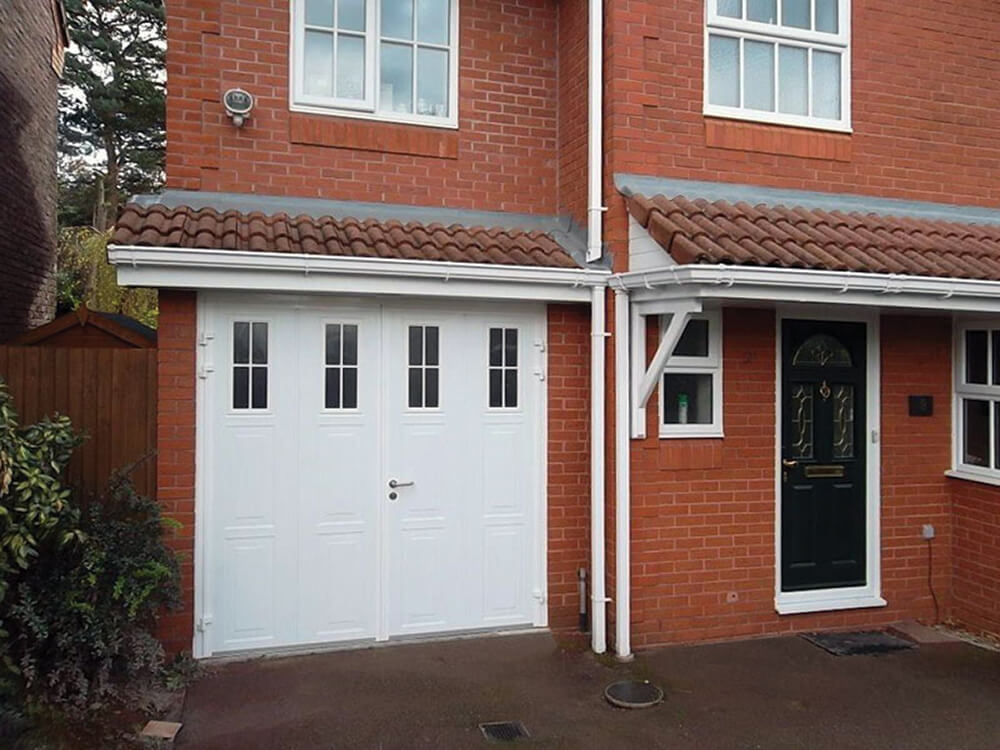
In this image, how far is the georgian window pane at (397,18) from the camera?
6055 millimetres

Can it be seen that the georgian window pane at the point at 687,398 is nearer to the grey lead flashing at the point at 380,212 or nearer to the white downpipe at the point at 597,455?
the white downpipe at the point at 597,455

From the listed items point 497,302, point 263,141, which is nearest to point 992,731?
point 497,302

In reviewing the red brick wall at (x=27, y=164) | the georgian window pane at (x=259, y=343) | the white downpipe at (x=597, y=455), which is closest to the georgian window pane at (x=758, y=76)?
the white downpipe at (x=597, y=455)

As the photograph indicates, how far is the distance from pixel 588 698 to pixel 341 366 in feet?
8.92

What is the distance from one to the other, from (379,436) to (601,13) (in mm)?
3438

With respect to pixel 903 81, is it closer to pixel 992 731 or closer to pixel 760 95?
pixel 760 95

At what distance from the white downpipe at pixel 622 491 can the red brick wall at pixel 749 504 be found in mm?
108

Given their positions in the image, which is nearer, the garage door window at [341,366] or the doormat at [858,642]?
the garage door window at [341,366]

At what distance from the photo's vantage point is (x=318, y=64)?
5.92 meters

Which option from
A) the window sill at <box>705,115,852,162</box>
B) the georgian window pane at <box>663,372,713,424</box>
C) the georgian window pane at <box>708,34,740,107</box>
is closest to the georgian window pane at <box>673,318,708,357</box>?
the georgian window pane at <box>663,372,713,424</box>

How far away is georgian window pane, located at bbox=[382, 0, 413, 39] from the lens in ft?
19.9

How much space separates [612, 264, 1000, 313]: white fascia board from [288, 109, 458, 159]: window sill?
1.74m

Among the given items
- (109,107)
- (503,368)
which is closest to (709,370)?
(503,368)

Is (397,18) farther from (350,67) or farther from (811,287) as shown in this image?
(811,287)
